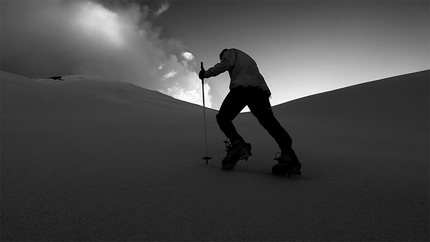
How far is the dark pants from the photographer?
244cm

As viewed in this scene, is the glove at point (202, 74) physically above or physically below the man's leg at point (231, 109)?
above

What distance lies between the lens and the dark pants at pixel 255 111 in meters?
2.44

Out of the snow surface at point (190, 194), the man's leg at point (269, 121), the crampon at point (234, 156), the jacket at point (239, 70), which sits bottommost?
the snow surface at point (190, 194)

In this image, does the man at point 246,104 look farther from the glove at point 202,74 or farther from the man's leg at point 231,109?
the glove at point 202,74

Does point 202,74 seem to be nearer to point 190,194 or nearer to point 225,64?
point 225,64

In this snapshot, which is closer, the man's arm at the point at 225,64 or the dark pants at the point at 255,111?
the dark pants at the point at 255,111

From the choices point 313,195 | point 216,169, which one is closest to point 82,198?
point 216,169


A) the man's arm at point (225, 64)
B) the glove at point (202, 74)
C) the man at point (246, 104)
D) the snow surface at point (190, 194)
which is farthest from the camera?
the glove at point (202, 74)

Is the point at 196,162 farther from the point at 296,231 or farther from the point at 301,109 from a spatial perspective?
the point at 301,109

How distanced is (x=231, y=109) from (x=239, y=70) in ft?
1.65

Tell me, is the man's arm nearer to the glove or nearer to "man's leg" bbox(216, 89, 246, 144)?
the glove

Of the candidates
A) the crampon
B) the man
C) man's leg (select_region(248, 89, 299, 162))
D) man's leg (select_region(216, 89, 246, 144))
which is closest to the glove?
the man

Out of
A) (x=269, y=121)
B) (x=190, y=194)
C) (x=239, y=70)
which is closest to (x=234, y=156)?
(x=269, y=121)

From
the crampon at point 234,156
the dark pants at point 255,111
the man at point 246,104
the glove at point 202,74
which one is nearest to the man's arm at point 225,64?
the man at point 246,104
